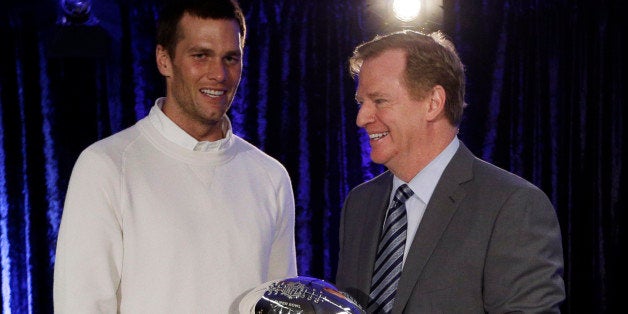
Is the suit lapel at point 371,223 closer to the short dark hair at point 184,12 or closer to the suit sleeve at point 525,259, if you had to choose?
the suit sleeve at point 525,259

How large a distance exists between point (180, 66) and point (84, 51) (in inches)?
85.4

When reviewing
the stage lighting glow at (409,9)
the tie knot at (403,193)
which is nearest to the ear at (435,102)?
the tie knot at (403,193)

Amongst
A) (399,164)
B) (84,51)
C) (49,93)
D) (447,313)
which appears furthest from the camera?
(49,93)

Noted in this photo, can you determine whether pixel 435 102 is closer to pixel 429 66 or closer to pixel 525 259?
pixel 429 66

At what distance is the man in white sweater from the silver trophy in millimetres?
434

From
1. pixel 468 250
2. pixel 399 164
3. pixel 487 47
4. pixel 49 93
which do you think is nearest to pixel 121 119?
pixel 49 93

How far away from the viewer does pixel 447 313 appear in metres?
A: 2.06

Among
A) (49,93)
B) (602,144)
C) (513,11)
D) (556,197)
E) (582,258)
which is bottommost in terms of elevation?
(582,258)

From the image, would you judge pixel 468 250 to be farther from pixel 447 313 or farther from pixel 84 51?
pixel 84 51

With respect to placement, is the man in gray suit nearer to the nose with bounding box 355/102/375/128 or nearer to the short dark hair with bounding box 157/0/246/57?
the nose with bounding box 355/102/375/128

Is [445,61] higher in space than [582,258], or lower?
higher

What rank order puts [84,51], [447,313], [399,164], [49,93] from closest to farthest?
[447,313] → [399,164] → [84,51] → [49,93]

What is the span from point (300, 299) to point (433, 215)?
578 mm

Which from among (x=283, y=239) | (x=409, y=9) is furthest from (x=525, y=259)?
(x=409, y=9)
